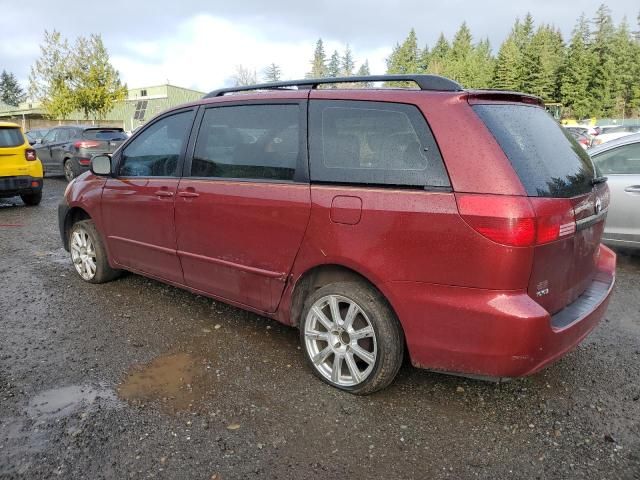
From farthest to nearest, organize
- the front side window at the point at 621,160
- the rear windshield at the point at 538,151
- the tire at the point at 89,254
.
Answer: the front side window at the point at 621,160 → the tire at the point at 89,254 → the rear windshield at the point at 538,151

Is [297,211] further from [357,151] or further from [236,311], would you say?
[236,311]

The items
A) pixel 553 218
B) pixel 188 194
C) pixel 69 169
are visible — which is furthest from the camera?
pixel 69 169

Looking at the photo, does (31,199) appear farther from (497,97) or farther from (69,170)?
(497,97)

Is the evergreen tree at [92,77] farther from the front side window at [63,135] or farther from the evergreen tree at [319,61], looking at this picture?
the evergreen tree at [319,61]

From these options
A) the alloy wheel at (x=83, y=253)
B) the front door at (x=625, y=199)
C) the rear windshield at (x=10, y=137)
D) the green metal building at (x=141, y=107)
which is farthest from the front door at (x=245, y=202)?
the green metal building at (x=141, y=107)

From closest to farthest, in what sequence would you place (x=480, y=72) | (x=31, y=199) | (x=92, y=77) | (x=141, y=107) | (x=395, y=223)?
(x=395, y=223)
(x=31, y=199)
(x=92, y=77)
(x=141, y=107)
(x=480, y=72)

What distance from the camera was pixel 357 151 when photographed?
9.49 feet

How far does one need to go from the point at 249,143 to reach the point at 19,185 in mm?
8105

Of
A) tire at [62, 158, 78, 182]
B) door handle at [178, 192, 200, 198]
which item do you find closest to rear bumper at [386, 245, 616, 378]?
door handle at [178, 192, 200, 198]

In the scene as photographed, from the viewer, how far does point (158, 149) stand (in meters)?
4.16

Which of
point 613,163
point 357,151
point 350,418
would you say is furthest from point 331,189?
point 613,163

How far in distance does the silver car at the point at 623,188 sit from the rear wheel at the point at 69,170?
13.1 m

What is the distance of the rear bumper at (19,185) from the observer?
30.9ft

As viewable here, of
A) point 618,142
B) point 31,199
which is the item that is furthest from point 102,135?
point 618,142
